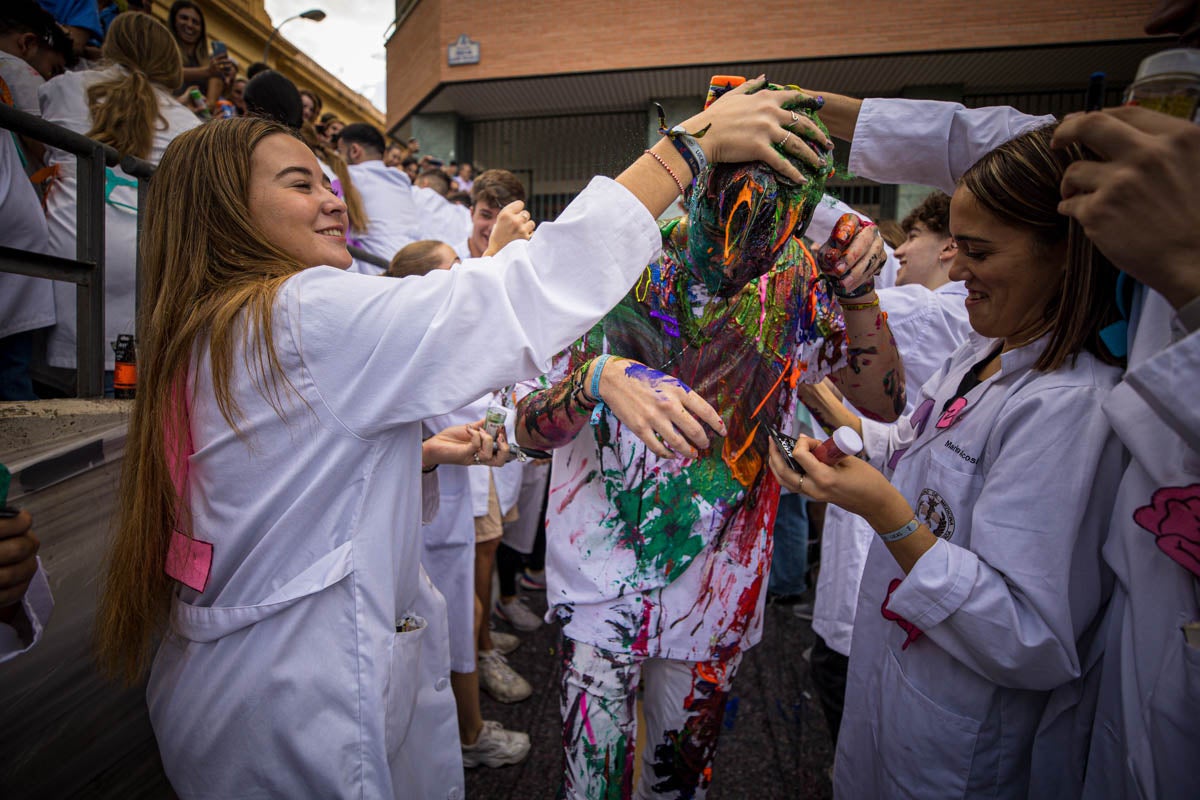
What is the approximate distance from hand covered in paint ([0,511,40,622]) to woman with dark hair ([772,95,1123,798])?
4.98ft

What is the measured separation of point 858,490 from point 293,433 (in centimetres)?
115

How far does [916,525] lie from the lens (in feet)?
4.20

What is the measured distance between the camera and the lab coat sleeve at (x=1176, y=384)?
0.84m

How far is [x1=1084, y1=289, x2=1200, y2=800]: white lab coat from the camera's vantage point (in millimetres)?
887

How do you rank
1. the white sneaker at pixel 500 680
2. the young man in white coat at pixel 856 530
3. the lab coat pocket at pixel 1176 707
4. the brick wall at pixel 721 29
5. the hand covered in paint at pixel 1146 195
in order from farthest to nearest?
the brick wall at pixel 721 29
the white sneaker at pixel 500 680
the young man in white coat at pixel 856 530
the lab coat pocket at pixel 1176 707
the hand covered in paint at pixel 1146 195

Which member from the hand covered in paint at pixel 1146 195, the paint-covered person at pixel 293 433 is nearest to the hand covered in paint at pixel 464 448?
the paint-covered person at pixel 293 433

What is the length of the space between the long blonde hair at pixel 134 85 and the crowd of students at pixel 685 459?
176 centimetres

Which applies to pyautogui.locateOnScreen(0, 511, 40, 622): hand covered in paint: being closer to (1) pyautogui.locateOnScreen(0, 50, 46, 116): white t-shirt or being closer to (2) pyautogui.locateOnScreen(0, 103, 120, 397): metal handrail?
(2) pyautogui.locateOnScreen(0, 103, 120, 397): metal handrail

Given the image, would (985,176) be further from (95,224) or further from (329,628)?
(95,224)

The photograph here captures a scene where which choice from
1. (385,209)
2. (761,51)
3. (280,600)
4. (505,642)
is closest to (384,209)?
(385,209)

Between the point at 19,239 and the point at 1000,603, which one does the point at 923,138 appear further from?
the point at 19,239

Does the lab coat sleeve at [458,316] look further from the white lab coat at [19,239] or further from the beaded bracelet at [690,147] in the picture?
the white lab coat at [19,239]

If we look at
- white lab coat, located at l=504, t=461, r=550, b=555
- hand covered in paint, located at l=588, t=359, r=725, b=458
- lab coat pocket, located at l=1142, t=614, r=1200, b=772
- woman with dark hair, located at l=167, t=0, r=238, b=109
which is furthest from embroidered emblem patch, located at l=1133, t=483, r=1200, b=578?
woman with dark hair, located at l=167, t=0, r=238, b=109

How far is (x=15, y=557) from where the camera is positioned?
3.53 feet
